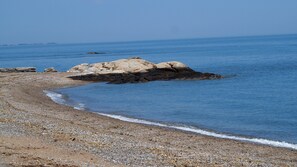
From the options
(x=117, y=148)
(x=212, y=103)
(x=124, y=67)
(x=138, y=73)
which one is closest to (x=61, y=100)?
(x=212, y=103)

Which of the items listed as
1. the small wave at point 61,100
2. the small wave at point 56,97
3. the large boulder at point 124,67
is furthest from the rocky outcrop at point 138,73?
the small wave at point 61,100

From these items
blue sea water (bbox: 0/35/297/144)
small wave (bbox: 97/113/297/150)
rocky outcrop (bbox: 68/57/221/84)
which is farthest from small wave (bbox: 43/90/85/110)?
rocky outcrop (bbox: 68/57/221/84)

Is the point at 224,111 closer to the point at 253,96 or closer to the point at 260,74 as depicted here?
the point at 253,96

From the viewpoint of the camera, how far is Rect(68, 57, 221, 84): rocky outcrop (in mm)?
52812

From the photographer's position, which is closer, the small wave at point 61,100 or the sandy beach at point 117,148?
the sandy beach at point 117,148

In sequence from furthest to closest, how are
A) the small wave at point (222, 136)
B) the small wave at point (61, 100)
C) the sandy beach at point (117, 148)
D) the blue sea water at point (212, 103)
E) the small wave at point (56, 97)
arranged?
the small wave at point (56, 97) → the small wave at point (61, 100) → the blue sea water at point (212, 103) → the small wave at point (222, 136) → the sandy beach at point (117, 148)

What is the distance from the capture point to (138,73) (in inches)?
2137

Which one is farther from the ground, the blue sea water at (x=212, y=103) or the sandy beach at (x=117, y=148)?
the sandy beach at (x=117, y=148)

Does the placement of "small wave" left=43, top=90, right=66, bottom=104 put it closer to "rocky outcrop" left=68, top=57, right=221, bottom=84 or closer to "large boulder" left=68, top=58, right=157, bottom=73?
"rocky outcrop" left=68, top=57, right=221, bottom=84

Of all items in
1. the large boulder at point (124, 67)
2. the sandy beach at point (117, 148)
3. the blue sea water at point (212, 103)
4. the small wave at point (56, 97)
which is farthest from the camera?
the large boulder at point (124, 67)

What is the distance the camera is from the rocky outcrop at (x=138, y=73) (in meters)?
52.8

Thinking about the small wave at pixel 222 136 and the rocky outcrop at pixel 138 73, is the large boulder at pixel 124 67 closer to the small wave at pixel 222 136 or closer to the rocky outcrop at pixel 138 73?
the rocky outcrop at pixel 138 73

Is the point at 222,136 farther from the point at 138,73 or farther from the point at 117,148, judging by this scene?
the point at 138,73

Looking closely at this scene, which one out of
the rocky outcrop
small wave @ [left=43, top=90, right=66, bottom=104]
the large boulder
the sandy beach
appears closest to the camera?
the sandy beach
